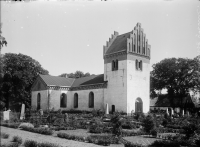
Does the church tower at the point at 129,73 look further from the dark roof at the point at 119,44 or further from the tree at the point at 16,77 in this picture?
the tree at the point at 16,77

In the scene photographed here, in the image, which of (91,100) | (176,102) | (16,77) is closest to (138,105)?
(91,100)

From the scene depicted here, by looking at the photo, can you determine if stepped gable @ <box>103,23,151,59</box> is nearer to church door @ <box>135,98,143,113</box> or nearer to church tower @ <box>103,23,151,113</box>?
church tower @ <box>103,23,151,113</box>

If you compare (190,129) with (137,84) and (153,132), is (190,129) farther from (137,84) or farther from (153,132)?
(137,84)

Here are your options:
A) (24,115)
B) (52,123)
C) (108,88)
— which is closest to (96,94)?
(108,88)

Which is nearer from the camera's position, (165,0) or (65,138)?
(165,0)

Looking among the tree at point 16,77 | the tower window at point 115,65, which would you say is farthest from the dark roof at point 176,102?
the tree at point 16,77

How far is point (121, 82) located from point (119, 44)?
6.72 meters

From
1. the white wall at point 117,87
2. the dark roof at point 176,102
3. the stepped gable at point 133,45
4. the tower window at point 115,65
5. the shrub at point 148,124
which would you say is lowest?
the dark roof at point 176,102

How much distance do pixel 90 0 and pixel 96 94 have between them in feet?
89.8

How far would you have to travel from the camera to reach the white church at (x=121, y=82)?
1344 inches

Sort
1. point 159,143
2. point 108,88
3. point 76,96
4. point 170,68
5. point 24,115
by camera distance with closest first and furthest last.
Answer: point 159,143 < point 24,115 < point 108,88 < point 76,96 < point 170,68

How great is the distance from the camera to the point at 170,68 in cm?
5031

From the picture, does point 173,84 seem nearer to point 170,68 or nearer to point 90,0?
point 170,68

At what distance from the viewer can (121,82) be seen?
34.4 metres
